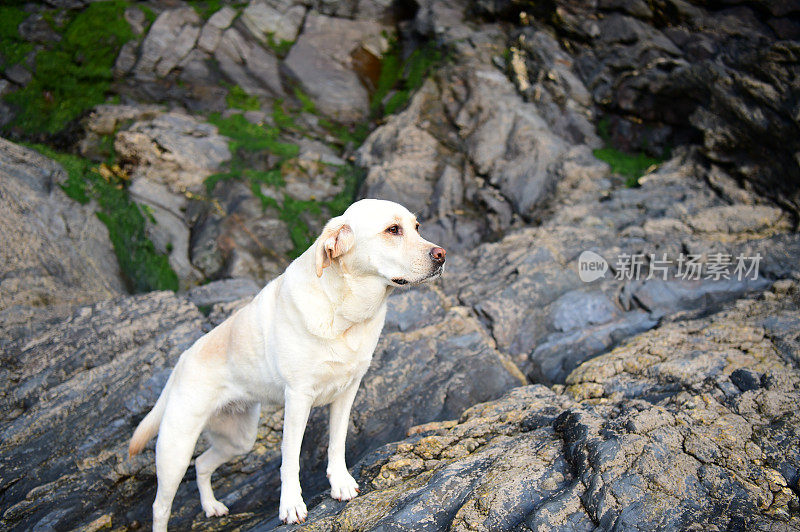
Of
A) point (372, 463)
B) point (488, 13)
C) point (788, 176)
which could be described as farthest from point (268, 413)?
point (488, 13)

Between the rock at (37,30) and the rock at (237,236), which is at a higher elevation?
the rock at (37,30)

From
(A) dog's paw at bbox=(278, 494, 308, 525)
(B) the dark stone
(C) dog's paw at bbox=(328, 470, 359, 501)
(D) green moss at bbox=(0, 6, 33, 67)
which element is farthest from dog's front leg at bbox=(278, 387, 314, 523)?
(D) green moss at bbox=(0, 6, 33, 67)

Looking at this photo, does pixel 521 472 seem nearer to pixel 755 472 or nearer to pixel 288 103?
pixel 755 472

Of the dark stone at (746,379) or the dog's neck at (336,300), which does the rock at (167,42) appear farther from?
the dark stone at (746,379)

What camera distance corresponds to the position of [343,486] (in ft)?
13.0

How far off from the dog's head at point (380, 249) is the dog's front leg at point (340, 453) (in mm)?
1002

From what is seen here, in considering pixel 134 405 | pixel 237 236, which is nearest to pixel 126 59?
pixel 237 236

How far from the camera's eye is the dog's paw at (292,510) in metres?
3.76

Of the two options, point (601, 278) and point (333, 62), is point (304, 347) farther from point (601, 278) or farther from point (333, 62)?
point (333, 62)

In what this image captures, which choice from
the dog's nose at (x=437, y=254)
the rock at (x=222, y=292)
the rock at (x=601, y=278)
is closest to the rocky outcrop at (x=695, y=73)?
the rock at (x=601, y=278)

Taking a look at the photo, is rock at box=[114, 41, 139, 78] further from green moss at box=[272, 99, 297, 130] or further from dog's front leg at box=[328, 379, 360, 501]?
dog's front leg at box=[328, 379, 360, 501]

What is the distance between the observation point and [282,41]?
15.1 meters

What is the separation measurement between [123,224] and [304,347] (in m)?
8.00

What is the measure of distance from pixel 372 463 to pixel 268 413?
1.87 metres
